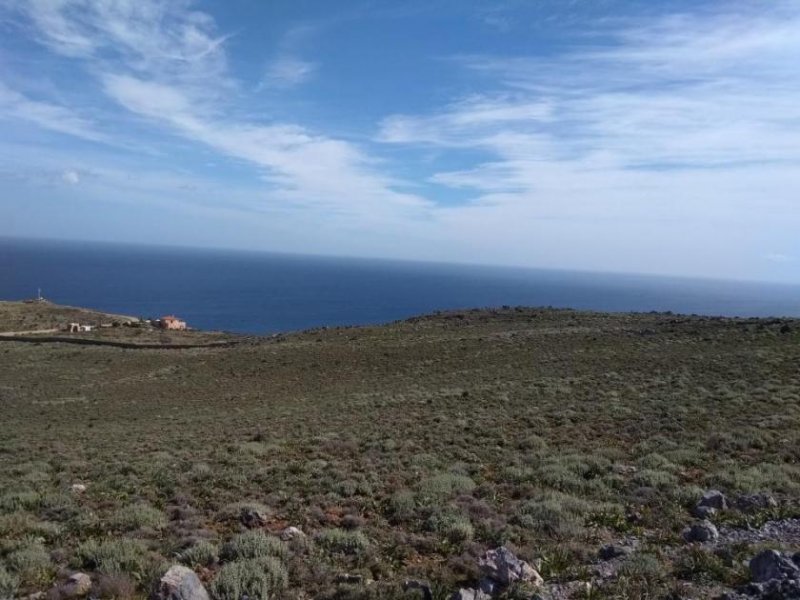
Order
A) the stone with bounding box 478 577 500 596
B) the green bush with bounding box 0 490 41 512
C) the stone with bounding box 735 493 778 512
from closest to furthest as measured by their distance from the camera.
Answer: the stone with bounding box 478 577 500 596
the stone with bounding box 735 493 778 512
the green bush with bounding box 0 490 41 512

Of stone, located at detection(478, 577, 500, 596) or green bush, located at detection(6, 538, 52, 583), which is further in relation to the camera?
green bush, located at detection(6, 538, 52, 583)

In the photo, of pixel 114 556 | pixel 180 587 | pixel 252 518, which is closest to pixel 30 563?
pixel 114 556

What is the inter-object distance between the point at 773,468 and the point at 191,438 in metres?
14.3

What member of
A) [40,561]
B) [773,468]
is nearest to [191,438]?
[40,561]

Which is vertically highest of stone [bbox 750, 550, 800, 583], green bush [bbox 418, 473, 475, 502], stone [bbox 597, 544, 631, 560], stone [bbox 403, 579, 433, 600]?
stone [bbox 750, 550, 800, 583]

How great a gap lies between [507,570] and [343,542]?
2.31m

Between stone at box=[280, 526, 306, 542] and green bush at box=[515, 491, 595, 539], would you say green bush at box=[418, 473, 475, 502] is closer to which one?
green bush at box=[515, 491, 595, 539]

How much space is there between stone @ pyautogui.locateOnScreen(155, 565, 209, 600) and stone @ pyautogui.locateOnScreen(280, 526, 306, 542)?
65.7 inches

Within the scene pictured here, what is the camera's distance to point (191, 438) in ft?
54.0

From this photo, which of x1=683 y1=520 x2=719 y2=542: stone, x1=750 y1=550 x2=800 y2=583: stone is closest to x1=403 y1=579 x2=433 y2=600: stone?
x1=750 y1=550 x2=800 y2=583: stone

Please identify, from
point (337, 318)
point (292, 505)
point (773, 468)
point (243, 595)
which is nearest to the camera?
Answer: point (243, 595)

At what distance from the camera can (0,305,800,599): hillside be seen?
21.3ft

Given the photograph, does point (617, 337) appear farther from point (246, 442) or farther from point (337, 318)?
point (337, 318)

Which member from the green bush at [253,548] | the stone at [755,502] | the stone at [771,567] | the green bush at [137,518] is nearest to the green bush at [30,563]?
the green bush at [137,518]
